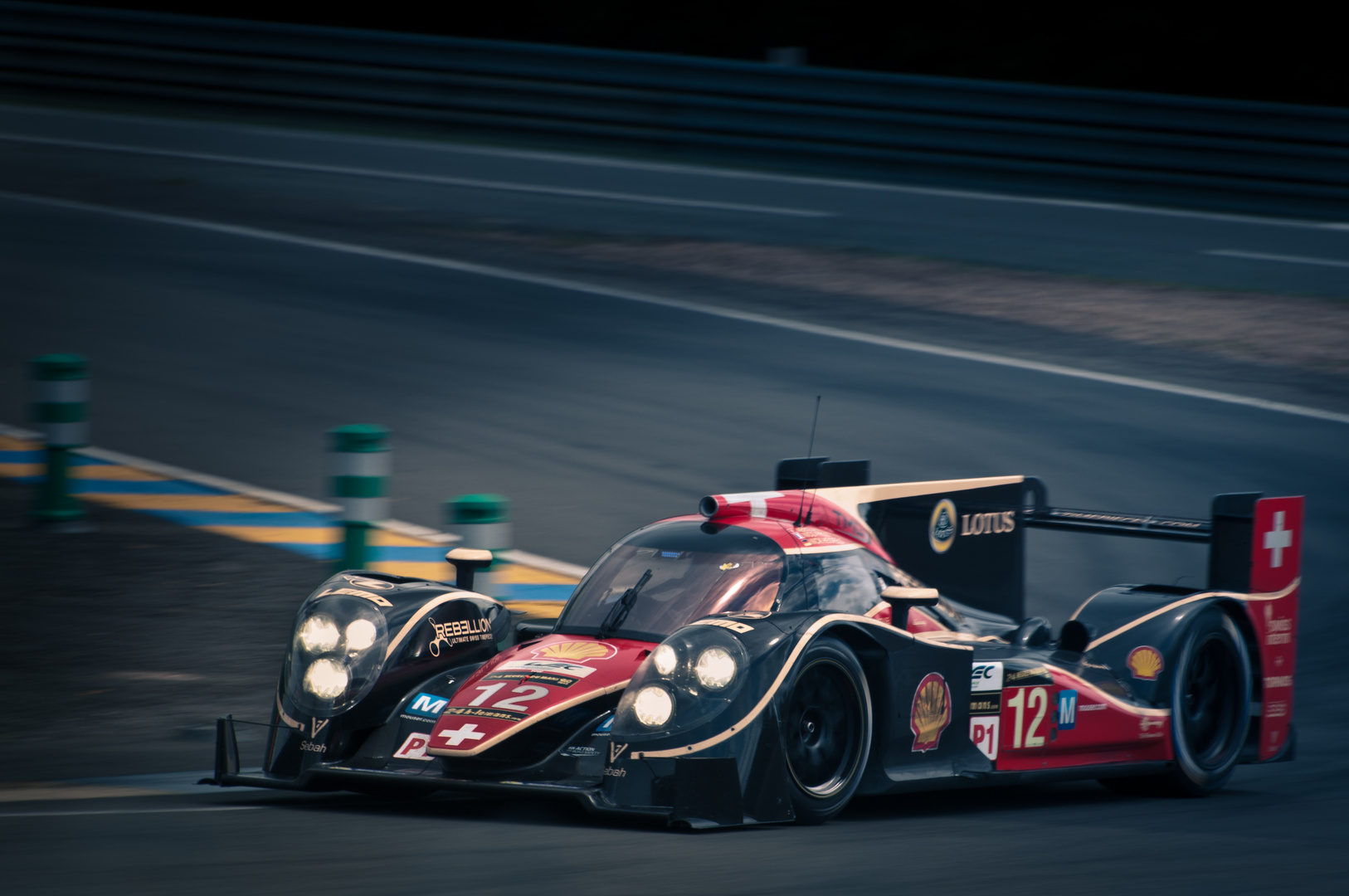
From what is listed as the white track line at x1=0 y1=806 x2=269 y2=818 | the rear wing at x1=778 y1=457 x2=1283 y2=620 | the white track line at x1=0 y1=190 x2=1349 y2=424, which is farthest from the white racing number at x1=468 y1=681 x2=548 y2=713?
the white track line at x1=0 y1=190 x2=1349 y2=424

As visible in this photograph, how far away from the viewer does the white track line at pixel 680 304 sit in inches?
516

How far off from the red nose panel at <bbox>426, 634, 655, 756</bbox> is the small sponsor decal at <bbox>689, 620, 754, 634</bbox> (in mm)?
363

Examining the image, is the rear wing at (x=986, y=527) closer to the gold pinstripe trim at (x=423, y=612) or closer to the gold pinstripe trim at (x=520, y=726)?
the gold pinstripe trim at (x=423, y=612)

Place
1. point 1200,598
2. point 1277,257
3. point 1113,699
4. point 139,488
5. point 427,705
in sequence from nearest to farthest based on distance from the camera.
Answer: point 427,705
point 1113,699
point 1200,598
point 139,488
point 1277,257

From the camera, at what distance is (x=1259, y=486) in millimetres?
11242

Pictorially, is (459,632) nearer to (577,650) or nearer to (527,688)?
(577,650)

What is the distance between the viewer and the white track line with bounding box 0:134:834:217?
18.8 meters

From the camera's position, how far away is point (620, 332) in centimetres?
1434

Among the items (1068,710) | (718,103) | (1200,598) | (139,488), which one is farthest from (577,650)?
(718,103)

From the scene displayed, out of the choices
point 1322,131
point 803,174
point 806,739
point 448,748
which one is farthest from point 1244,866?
point 803,174

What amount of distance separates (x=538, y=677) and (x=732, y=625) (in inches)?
26.4

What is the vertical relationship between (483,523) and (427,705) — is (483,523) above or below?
above

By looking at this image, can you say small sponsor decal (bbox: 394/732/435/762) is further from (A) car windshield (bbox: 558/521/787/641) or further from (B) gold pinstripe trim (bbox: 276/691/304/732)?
(A) car windshield (bbox: 558/521/787/641)

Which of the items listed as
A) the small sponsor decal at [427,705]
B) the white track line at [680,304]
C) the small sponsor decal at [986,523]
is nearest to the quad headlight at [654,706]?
the small sponsor decal at [427,705]
